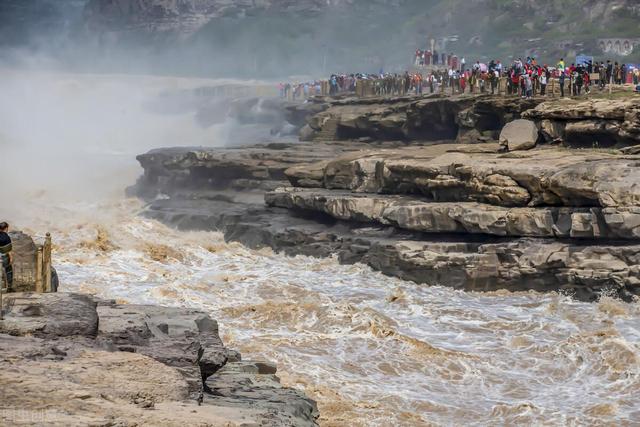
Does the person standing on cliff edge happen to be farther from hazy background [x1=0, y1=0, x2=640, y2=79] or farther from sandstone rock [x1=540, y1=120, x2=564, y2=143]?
hazy background [x1=0, y1=0, x2=640, y2=79]

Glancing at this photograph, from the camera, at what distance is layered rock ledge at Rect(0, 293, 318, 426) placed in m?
7.26

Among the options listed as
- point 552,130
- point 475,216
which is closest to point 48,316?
point 475,216

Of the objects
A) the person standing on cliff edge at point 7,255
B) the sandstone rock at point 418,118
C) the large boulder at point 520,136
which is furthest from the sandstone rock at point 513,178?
the person standing on cliff edge at point 7,255

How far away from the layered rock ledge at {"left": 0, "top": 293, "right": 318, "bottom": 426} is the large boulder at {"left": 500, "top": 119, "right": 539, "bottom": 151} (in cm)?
1146

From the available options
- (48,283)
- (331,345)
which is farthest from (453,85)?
(48,283)

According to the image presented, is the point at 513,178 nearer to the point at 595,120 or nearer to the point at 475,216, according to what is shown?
the point at 475,216

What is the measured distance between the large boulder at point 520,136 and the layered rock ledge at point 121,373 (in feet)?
37.6

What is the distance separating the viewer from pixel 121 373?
316 inches

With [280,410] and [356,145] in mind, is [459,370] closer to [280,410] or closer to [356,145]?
[280,410]

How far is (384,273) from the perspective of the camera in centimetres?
2136

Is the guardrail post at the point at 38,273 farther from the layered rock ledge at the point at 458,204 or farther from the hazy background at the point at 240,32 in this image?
the hazy background at the point at 240,32

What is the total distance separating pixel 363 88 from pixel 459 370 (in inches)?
842

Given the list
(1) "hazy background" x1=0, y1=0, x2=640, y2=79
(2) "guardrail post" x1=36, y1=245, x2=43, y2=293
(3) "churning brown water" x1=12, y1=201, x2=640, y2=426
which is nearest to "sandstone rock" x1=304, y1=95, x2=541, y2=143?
(3) "churning brown water" x1=12, y1=201, x2=640, y2=426

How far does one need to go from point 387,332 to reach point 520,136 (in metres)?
6.85
